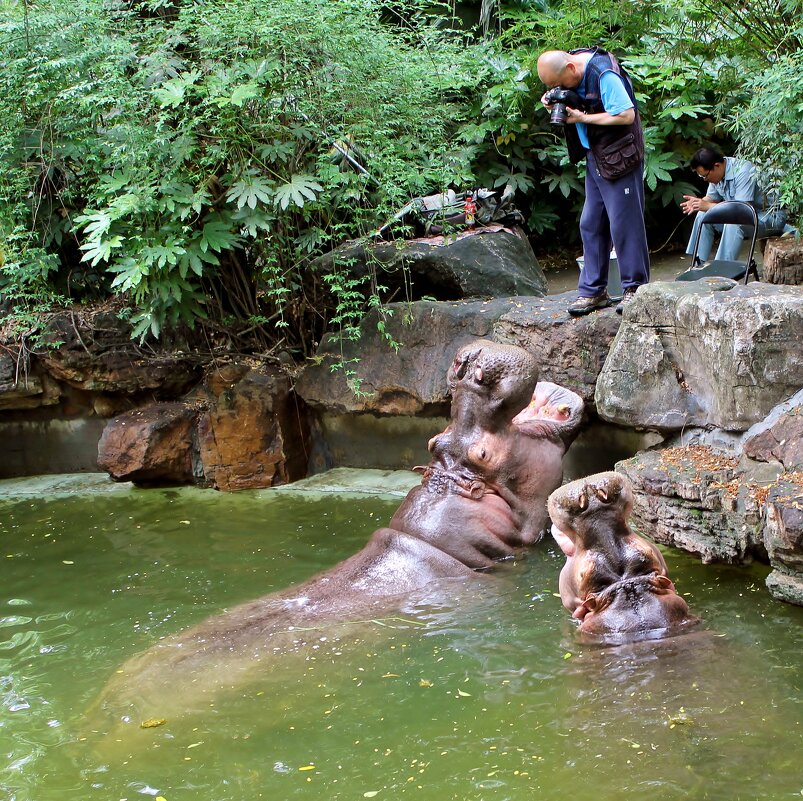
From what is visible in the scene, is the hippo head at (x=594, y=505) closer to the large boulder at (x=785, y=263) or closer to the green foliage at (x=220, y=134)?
the large boulder at (x=785, y=263)

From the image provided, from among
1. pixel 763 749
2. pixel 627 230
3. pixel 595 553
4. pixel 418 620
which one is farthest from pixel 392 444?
pixel 763 749

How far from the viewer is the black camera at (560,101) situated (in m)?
6.52

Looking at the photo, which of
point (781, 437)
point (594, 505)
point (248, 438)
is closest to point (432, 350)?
point (248, 438)

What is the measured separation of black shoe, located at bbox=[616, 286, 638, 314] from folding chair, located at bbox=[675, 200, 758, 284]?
32cm

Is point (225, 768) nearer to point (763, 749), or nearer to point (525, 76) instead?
point (763, 749)

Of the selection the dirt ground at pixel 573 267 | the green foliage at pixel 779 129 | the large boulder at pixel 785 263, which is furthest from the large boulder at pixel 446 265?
the green foliage at pixel 779 129

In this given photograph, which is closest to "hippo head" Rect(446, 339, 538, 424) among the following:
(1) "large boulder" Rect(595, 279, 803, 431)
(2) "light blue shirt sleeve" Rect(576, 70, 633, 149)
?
(1) "large boulder" Rect(595, 279, 803, 431)

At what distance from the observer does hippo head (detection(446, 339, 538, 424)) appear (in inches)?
231

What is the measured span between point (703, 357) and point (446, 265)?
2.69 meters

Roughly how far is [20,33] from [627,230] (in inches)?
194

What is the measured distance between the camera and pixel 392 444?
26.3 feet

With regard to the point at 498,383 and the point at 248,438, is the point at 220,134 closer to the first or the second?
the point at 248,438

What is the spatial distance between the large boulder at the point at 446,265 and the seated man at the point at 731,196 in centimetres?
141

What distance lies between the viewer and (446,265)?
8.04m
